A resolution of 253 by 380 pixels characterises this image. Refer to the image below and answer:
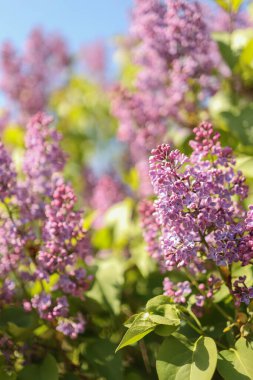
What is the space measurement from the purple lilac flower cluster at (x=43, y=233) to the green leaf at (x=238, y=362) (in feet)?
2.02

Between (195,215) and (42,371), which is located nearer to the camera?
(195,215)

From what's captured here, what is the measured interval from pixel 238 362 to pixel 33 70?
13.8 feet

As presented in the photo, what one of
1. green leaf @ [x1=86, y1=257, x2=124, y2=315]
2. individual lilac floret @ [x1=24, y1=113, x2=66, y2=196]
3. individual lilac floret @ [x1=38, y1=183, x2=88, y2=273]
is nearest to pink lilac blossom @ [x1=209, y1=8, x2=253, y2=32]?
individual lilac floret @ [x1=24, y1=113, x2=66, y2=196]

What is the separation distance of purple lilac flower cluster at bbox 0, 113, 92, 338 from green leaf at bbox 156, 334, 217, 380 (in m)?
0.43

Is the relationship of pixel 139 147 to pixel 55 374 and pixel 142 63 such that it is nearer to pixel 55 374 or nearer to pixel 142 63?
pixel 142 63

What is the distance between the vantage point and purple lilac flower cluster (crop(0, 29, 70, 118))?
14.7 ft

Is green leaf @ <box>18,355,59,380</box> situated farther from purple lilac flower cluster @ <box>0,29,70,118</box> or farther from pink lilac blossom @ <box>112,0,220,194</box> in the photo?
purple lilac flower cluster @ <box>0,29,70,118</box>

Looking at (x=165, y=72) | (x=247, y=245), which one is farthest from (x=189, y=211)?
(x=165, y=72)

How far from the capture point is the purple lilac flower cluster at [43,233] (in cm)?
192

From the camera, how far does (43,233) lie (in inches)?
77.5

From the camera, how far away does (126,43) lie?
4801 mm

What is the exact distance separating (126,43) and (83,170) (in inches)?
54.2

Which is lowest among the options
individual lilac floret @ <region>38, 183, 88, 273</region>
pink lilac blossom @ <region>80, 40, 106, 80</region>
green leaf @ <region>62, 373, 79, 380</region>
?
green leaf @ <region>62, 373, 79, 380</region>

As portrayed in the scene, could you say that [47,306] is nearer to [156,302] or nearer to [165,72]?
[156,302]
